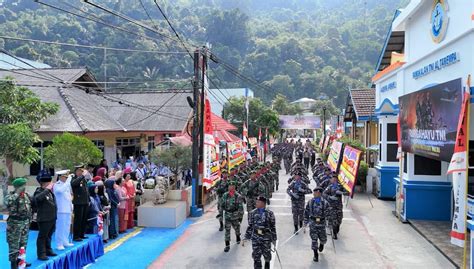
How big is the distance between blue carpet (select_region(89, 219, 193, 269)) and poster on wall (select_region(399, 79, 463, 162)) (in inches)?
263

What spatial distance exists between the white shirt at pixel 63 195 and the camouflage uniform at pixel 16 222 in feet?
3.53

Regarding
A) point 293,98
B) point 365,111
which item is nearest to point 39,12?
point 293,98

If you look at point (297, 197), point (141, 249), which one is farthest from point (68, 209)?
point (297, 197)

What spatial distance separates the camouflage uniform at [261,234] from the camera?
801 centimetres

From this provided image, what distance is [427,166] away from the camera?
12609mm

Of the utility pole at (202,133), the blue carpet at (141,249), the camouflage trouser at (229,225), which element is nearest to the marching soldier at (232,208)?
the camouflage trouser at (229,225)

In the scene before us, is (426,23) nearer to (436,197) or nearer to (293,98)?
(436,197)

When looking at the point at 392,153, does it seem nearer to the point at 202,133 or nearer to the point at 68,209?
the point at 202,133

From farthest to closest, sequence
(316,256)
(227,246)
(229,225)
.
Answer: (229,225) < (227,246) < (316,256)

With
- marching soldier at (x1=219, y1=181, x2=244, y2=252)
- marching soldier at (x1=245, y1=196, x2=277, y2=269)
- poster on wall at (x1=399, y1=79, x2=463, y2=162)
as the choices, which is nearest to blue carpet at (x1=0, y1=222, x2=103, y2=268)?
marching soldier at (x1=219, y1=181, x2=244, y2=252)

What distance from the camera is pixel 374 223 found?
12.9 m

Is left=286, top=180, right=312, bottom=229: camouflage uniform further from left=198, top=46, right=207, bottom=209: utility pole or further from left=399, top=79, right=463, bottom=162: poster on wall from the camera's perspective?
left=198, top=46, right=207, bottom=209: utility pole

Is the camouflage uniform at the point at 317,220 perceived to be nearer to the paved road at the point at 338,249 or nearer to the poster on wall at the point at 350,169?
the paved road at the point at 338,249

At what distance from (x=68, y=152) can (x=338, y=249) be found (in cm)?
870
